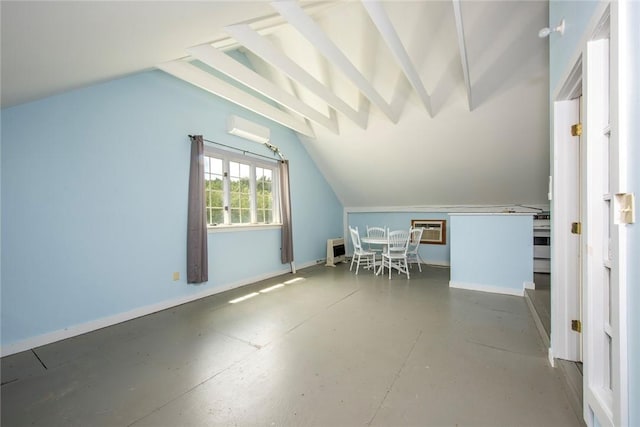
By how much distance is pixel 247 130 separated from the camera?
402cm

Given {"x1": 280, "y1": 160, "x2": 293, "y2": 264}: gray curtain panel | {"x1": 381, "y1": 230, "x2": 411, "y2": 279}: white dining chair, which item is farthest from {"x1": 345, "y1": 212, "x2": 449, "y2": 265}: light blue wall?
{"x1": 280, "y1": 160, "x2": 293, "y2": 264}: gray curtain panel

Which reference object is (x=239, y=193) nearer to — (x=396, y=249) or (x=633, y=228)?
(x=396, y=249)

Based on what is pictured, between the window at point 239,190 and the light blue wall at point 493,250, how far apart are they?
123 inches

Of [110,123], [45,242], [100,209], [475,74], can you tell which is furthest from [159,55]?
[475,74]

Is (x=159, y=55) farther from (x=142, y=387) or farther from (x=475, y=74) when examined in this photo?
(x=475, y=74)

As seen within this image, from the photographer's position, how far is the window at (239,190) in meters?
3.87

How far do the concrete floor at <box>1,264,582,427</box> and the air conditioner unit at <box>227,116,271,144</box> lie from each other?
2.50 m

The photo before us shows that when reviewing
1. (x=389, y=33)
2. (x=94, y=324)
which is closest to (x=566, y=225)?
(x=389, y=33)

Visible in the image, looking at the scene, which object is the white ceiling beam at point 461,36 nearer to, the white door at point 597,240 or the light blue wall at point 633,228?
the white door at point 597,240

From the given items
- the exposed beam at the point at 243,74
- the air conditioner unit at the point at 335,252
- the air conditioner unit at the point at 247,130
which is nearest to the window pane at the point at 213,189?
the air conditioner unit at the point at 247,130

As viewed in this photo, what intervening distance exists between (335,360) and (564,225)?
6.25 ft

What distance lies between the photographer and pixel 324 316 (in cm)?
293

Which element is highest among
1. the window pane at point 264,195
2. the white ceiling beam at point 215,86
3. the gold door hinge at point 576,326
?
the white ceiling beam at point 215,86

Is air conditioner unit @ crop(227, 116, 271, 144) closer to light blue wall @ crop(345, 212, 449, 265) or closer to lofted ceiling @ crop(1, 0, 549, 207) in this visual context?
lofted ceiling @ crop(1, 0, 549, 207)
